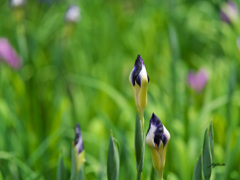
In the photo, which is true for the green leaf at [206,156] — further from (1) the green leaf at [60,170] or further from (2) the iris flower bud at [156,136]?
(1) the green leaf at [60,170]

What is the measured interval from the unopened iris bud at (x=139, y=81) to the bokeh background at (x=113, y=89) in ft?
1.13

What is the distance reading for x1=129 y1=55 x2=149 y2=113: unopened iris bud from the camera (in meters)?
0.69

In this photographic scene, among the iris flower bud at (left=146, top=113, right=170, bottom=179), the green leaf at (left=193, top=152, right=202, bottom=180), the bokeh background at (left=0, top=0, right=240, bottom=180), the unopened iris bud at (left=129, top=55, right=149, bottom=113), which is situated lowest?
the green leaf at (left=193, top=152, right=202, bottom=180)

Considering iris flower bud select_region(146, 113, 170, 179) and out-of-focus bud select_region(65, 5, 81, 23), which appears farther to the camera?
out-of-focus bud select_region(65, 5, 81, 23)

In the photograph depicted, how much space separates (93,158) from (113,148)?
0.82 m

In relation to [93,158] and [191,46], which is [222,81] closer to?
[93,158]

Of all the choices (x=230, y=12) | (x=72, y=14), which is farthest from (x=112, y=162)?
(x=230, y=12)

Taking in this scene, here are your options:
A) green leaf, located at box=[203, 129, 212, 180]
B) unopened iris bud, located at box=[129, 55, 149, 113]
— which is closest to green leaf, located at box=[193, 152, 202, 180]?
green leaf, located at box=[203, 129, 212, 180]

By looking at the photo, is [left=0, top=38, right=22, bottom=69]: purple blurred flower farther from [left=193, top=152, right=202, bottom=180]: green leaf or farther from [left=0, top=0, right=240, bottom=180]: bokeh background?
[left=193, top=152, right=202, bottom=180]: green leaf

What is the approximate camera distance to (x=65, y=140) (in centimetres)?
156

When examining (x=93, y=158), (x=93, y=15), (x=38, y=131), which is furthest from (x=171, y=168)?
(x=93, y=15)

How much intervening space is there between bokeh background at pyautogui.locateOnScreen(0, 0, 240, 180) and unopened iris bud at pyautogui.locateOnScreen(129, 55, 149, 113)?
0.34m

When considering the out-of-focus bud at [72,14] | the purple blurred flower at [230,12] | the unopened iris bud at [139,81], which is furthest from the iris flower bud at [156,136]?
the purple blurred flower at [230,12]

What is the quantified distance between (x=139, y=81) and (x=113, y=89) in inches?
42.1
